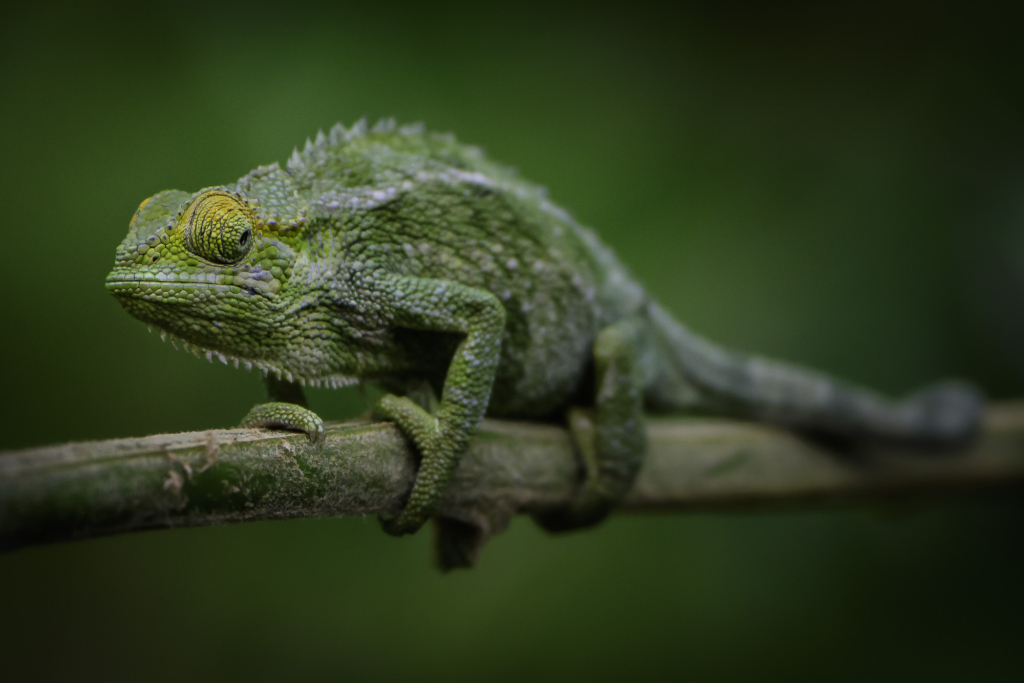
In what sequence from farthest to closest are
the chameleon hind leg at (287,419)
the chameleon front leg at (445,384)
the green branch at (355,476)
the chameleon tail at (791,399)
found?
1. the chameleon tail at (791,399)
2. the chameleon front leg at (445,384)
3. the chameleon hind leg at (287,419)
4. the green branch at (355,476)

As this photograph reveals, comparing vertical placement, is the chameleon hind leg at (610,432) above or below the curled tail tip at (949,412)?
below

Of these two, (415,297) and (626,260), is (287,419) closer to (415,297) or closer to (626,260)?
(415,297)

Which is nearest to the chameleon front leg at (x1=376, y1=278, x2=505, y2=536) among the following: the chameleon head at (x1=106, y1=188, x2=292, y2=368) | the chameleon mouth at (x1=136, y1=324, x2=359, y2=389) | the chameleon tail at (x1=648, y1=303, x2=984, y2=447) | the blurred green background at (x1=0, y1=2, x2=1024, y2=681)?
the chameleon mouth at (x1=136, y1=324, x2=359, y2=389)

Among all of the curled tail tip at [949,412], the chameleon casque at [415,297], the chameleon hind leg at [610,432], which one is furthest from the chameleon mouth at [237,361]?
the curled tail tip at [949,412]

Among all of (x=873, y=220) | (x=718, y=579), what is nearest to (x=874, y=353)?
(x=873, y=220)

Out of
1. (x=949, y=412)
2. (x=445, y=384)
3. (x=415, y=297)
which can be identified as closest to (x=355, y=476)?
(x=445, y=384)

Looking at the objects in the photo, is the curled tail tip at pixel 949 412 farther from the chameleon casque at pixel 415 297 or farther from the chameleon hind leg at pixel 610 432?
the chameleon hind leg at pixel 610 432

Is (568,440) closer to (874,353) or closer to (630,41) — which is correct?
(630,41)

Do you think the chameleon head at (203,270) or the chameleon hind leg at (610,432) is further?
the chameleon hind leg at (610,432)
